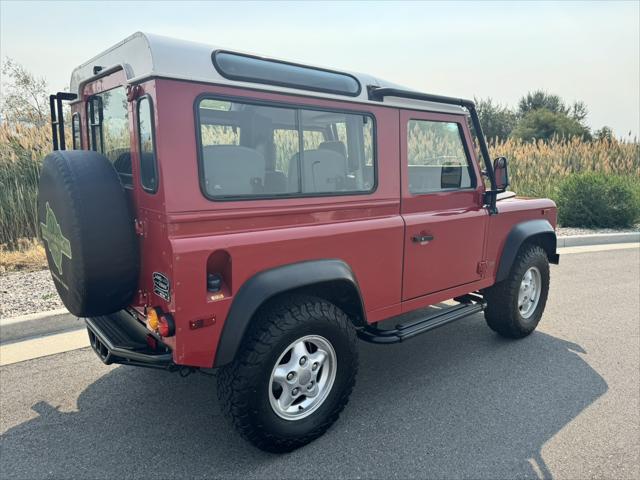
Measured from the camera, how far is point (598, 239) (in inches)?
364

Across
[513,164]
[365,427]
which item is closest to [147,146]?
[365,427]

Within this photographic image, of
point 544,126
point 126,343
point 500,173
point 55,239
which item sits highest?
point 544,126

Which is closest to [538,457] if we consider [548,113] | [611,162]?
[611,162]

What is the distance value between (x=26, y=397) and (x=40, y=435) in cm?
57

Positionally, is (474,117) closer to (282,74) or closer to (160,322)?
(282,74)

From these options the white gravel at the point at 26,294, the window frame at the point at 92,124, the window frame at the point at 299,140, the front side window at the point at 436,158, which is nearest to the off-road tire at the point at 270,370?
the window frame at the point at 299,140

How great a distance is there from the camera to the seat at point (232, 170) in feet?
8.13

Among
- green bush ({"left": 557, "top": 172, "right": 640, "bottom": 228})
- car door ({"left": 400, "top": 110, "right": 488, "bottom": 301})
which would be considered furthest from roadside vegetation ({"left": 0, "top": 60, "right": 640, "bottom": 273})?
car door ({"left": 400, "top": 110, "right": 488, "bottom": 301})

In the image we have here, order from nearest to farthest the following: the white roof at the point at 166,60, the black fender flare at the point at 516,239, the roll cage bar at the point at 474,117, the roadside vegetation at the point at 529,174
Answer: the white roof at the point at 166,60 < the roll cage bar at the point at 474,117 < the black fender flare at the point at 516,239 < the roadside vegetation at the point at 529,174

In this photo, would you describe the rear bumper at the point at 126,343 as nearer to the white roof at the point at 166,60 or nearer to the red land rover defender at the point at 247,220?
the red land rover defender at the point at 247,220

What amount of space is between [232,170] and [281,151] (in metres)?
0.36

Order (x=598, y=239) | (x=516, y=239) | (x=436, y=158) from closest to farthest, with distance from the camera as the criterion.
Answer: (x=436, y=158), (x=516, y=239), (x=598, y=239)

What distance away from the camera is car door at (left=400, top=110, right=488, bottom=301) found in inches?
133

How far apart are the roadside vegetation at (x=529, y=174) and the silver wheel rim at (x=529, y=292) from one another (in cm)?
588
